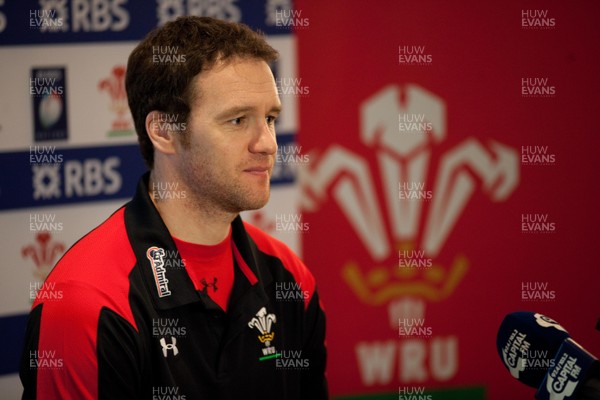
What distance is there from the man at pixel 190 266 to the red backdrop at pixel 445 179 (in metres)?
1.08

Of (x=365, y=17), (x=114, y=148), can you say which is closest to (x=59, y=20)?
(x=114, y=148)

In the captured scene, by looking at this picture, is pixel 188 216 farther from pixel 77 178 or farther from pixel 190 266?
pixel 77 178

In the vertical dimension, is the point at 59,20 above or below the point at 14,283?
above

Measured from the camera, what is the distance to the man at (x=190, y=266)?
54.0 inches

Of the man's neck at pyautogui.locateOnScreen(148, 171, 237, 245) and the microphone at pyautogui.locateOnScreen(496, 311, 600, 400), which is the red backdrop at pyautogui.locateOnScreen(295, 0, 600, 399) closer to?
the man's neck at pyautogui.locateOnScreen(148, 171, 237, 245)

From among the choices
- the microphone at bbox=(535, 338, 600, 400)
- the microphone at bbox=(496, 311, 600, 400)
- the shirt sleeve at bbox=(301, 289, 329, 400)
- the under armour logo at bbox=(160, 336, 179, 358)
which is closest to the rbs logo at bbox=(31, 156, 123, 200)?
the shirt sleeve at bbox=(301, 289, 329, 400)

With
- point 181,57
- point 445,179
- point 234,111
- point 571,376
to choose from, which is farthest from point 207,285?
point 445,179

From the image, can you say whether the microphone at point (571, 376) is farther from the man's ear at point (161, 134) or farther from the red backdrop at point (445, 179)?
the red backdrop at point (445, 179)

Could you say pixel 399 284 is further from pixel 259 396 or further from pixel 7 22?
pixel 7 22

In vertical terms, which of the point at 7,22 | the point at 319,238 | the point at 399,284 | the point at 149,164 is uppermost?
the point at 7,22

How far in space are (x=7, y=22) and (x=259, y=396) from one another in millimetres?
1503

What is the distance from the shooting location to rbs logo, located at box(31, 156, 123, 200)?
239cm

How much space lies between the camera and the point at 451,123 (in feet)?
9.38

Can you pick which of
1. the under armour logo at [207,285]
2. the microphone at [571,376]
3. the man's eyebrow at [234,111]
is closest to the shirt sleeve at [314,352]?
the under armour logo at [207,285]
